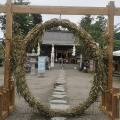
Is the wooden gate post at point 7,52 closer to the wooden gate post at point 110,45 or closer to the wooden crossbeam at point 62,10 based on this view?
the wooden crossbeam at point 62,10

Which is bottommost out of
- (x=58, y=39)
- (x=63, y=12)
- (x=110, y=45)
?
(x=110, y=45)

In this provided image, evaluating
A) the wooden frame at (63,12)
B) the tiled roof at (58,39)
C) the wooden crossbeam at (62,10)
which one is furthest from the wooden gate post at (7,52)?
the tiled roof at (58,39)

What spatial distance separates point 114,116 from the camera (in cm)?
645

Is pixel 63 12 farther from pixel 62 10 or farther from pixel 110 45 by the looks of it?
pixel 110 45

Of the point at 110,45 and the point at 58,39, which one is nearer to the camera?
the point at 110,45

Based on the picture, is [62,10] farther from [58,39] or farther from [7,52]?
[58,39]

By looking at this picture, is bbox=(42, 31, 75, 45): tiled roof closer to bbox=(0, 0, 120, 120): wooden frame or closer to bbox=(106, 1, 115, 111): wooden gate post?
bbox=(0, 0, 120, 120): wooden frame

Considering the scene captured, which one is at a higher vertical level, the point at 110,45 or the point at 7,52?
the point at 110,45

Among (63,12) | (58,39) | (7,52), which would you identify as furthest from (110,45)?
(58,39)

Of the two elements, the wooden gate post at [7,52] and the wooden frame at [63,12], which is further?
the wooden frame at [63,12]

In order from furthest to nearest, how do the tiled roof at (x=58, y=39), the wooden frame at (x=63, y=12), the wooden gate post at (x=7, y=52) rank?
1. the tiled roof at (x=58, y=39)
2. the wooden frame at (x=63, y=12)
3. the wooden gate post at (x=7, y=52)

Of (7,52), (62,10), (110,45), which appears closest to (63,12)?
(62,10)

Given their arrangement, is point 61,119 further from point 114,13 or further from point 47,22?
point 114,13

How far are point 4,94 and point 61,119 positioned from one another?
1.42 m
